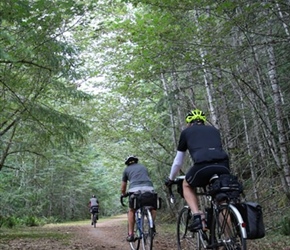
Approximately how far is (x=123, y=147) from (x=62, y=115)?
11.2 metres

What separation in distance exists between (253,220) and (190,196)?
1020 millimetres

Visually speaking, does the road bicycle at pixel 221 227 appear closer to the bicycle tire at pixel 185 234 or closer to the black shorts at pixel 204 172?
the bicycle tire at pixel 185 234

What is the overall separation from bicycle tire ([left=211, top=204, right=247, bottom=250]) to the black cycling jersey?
589 millimetres

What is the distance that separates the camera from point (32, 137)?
13125mm

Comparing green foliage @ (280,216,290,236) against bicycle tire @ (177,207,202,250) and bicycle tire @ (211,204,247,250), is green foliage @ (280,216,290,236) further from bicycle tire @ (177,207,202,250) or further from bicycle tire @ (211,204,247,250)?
bicycle tire @ (211,204,247,250)

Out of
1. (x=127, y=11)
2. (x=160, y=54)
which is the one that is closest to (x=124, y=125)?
(x=127, y=11)

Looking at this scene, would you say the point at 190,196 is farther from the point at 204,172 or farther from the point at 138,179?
the point at 138,179

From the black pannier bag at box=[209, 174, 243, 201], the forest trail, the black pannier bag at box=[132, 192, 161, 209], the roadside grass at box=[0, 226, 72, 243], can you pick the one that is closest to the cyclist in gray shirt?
the black pannier bag at box=[132, 192, 161, 209]

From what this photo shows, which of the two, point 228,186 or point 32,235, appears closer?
point 228,186

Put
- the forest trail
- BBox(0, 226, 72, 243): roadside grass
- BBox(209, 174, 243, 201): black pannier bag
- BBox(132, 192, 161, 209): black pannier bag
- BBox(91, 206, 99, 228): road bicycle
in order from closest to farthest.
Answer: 1. BBox(209, 174, 243, 201): black pannier bag
2. BBox(132, 192, 161, 209): black pannier bag
3. the forest trail
4. BBox(0, 226, 72, 243): roadside grass
5. BBox(91, 206, 99, 228): road bicycle

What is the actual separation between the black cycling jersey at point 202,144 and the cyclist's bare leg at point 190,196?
1.42 feet

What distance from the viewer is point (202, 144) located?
4.44 metres

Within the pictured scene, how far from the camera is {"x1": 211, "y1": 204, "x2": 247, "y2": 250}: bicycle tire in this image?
11.9 feet

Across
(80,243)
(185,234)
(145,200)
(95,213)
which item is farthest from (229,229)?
(95,213)
